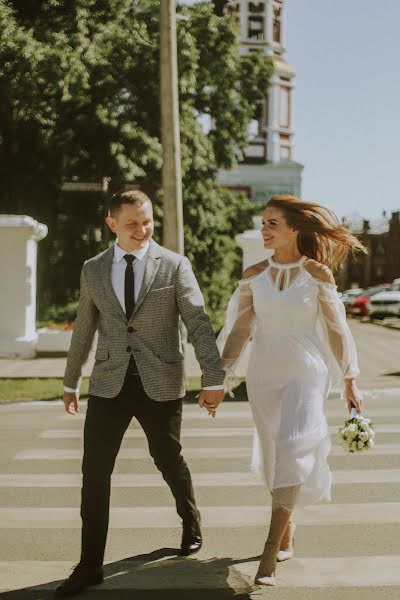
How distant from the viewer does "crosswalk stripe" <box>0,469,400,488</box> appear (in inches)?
261

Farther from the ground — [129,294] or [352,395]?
[129,294]

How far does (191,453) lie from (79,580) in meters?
3.67

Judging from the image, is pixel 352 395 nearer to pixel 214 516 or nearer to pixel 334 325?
pixel 334 325

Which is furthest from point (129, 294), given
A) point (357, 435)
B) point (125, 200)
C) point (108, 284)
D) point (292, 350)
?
point (357, 435)

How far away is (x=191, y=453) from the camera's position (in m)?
7.90

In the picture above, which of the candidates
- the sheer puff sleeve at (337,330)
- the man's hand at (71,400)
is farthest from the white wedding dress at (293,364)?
the man's hand at (71,400)

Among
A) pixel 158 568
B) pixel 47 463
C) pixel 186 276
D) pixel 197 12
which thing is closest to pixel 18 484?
pixel 47 463

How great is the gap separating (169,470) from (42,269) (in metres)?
22.5

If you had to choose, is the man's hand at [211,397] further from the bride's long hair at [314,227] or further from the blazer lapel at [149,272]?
the bride's long hair at [314,227]

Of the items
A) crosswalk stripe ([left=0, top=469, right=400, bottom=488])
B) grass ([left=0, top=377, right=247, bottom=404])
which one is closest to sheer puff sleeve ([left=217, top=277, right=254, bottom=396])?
crosswalk stripe ([left=0, top=469, right=400, bottom=488])

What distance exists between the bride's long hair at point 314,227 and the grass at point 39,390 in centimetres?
724

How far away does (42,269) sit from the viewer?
87.4ft

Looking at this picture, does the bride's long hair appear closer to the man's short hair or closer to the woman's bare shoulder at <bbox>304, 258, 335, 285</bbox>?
the woman's bare shoulder at <bbox>304, 258, 335, 285</bbox>

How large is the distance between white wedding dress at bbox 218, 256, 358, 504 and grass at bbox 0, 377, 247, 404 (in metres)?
7.19
